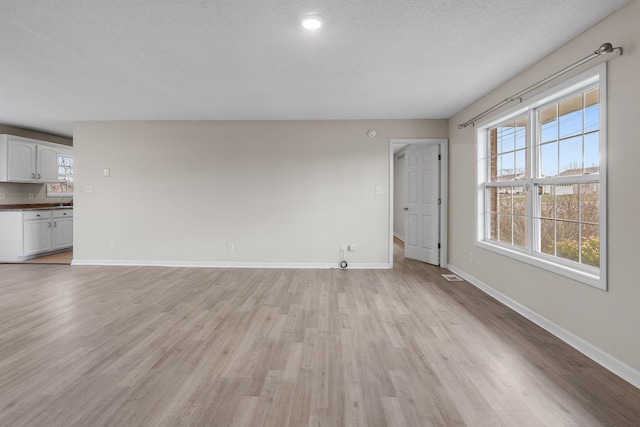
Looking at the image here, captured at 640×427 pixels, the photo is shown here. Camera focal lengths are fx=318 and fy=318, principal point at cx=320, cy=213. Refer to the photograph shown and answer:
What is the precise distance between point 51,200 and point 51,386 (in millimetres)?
6507

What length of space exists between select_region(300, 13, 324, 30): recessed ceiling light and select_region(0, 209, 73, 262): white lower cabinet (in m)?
6.05

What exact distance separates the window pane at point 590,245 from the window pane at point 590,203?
0.07m

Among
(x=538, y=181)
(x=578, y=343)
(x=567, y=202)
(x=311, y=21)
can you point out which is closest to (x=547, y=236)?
(x=567, y=202)

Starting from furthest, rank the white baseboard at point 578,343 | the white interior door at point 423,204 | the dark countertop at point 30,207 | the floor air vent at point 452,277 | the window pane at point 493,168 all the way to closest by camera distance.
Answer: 1. the dark countertop at point 30,207
2. the white interior door at point 423,204
3. the floor air vent at point 452,277
4. the window pane at point 493,168
5. the white baseboard at point 578,343

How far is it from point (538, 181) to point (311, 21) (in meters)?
2.47

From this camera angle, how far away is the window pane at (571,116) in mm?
2572

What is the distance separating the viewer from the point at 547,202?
293 cm

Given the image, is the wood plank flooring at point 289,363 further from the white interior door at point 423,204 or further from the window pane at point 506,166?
the white interior door at point 423,204

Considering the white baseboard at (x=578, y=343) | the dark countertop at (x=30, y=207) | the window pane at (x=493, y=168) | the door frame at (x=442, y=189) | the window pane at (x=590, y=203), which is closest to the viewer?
the white baseboard at (x=578, y=343)

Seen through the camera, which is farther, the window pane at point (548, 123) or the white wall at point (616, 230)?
the window pane at point (548, 123)

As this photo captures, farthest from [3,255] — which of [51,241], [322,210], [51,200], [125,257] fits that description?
[322,210]

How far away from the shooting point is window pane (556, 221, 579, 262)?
2619mm

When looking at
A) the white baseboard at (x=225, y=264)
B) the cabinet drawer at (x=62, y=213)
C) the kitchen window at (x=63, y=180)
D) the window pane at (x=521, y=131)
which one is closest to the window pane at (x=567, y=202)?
the window pane at (x=521, y=131)

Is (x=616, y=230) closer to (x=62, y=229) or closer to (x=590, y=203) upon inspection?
(x=590, y=203)
